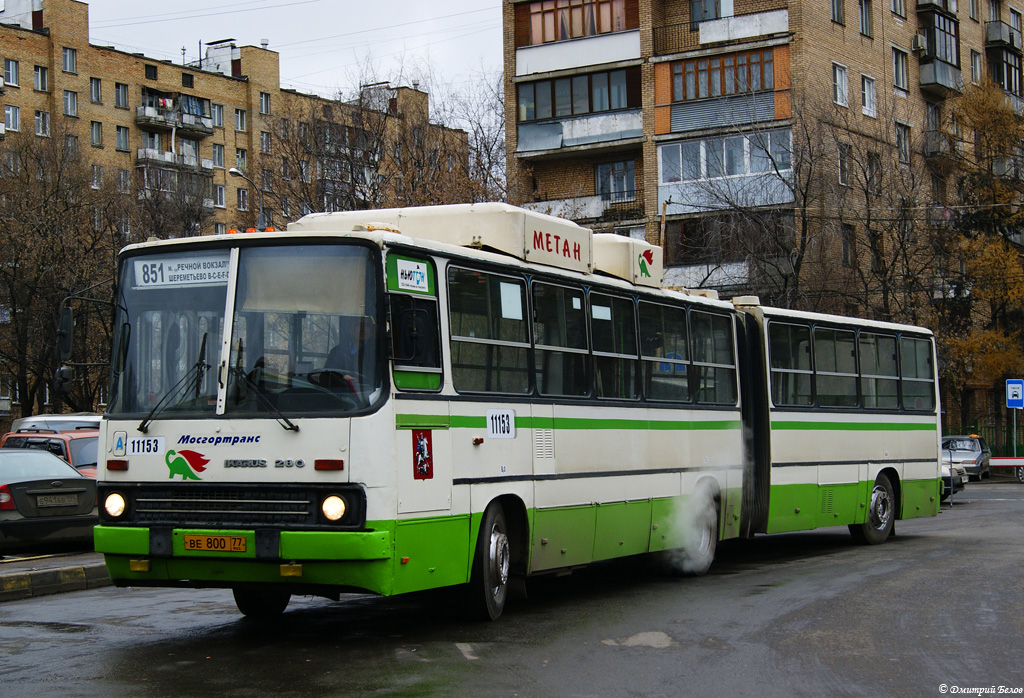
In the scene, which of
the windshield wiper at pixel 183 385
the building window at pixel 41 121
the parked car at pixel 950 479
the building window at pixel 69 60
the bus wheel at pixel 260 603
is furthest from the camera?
the building window at pixel 69 60

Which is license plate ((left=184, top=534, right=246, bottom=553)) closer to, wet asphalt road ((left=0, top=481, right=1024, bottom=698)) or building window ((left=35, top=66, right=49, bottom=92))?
wet asphalt road ((left=0, top=481, right=1024, bottom=698))

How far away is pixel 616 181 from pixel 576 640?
131 feet

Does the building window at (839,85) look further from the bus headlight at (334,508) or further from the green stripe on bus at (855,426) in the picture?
the bus headlight at (334,508)

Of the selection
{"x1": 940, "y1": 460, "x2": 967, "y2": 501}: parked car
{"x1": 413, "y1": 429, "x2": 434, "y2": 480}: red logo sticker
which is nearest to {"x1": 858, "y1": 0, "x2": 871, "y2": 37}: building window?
{"x1": 940, "y1": 460, "x2": 967, "y2": 501}: parked car

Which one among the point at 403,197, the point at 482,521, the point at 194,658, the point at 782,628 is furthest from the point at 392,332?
the point at 403,197

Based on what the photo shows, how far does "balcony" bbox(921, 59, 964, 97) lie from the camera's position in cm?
5044

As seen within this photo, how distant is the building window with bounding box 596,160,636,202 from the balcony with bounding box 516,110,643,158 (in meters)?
1.12

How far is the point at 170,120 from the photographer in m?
77.7

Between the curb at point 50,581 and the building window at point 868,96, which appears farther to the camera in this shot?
the building window at point 868,96

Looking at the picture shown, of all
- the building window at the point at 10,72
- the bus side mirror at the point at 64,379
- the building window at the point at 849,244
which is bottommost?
the bus side mirror at the point at 64,379

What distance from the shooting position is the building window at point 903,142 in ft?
139

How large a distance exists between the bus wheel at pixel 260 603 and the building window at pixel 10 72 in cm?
6540

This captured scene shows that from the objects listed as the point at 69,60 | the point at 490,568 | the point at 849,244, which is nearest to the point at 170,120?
the point at 69,60

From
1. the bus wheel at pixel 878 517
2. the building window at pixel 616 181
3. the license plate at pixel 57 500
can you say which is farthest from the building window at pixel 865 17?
the license plate at pixel 57 500
